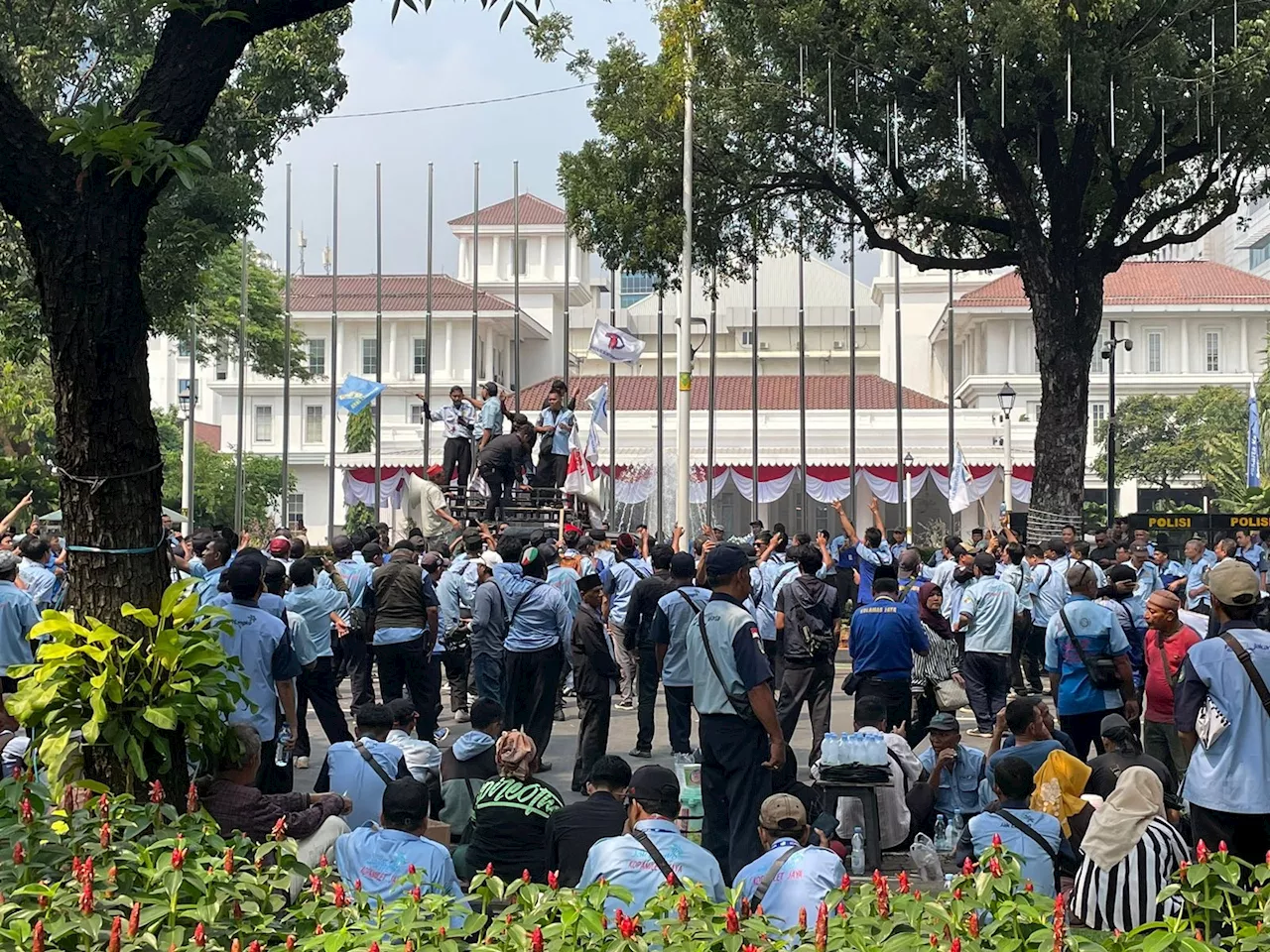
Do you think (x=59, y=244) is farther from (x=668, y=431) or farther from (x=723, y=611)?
(x=668, y=431)

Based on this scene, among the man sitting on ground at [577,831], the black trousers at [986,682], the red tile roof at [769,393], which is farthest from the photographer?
the red tile roof at [769,393]

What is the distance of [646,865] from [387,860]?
1014mm

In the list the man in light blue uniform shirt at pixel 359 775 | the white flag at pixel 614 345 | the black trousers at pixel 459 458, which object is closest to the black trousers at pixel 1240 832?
the man in light blue uniform shirt at pixel 359 775

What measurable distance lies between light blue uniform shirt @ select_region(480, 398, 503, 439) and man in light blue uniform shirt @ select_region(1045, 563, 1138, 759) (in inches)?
493

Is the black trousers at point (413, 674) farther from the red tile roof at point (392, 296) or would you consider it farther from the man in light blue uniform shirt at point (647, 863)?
the red tile roof at point (392, 296)

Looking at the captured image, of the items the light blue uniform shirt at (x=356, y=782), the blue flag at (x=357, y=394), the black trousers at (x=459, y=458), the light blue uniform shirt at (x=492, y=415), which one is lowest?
the light blue uniform shirt at (x=356, y=782)

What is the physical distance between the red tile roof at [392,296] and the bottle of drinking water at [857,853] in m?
58.9

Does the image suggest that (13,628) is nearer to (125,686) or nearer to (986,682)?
(125,686)

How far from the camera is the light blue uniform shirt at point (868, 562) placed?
54.7ft

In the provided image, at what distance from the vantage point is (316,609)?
11578 mm

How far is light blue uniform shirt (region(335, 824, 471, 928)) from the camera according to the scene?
239 inches

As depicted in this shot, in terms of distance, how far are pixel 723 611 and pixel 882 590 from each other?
12.6 ft

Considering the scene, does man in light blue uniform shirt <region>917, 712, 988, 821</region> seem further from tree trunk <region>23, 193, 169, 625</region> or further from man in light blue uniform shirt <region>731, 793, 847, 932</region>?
tree trunk <region>23, 193, 169, 625</region>

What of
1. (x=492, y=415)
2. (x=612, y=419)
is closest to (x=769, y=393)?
(x=612, y=419)
